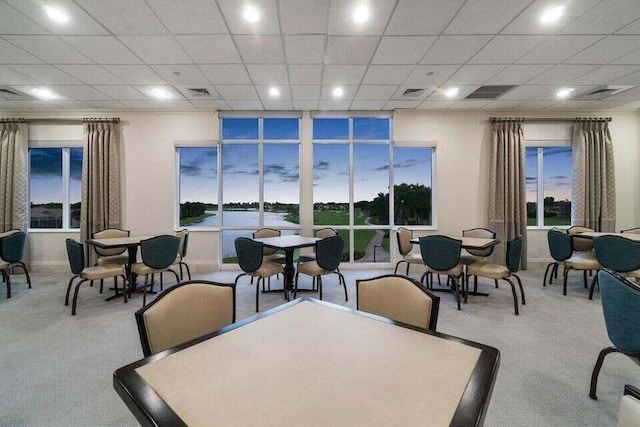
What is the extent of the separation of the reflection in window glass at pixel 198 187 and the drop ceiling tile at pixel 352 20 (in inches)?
150

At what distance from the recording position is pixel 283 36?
3189mm

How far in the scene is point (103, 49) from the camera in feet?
11.3

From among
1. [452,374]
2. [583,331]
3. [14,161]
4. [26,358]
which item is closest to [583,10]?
[583,331]

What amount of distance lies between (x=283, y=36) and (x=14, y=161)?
6.04 meters

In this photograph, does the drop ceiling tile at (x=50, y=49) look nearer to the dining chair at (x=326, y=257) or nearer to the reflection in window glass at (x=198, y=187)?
the reflection in window glass at (x=198, y=187)

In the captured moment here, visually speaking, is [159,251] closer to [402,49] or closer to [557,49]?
[402,49]

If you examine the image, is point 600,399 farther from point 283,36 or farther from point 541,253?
point 541,253

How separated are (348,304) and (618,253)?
350 centimetres

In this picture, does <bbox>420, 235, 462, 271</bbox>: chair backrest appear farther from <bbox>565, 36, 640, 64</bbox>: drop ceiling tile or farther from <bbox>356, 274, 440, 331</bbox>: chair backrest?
<bbox>565, 36, 640, 64</bbox>: drop ceiling tile

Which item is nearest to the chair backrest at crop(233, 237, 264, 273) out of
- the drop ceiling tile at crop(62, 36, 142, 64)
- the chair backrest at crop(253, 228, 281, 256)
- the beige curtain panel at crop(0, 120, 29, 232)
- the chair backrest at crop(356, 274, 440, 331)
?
the chair backrest at crop(253, 228, 281, 256)

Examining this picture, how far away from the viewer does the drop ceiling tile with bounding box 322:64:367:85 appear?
3.92m

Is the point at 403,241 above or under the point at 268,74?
under

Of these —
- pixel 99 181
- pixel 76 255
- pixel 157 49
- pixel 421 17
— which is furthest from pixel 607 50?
pixel 99 181

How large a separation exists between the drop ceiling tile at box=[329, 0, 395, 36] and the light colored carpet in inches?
131
